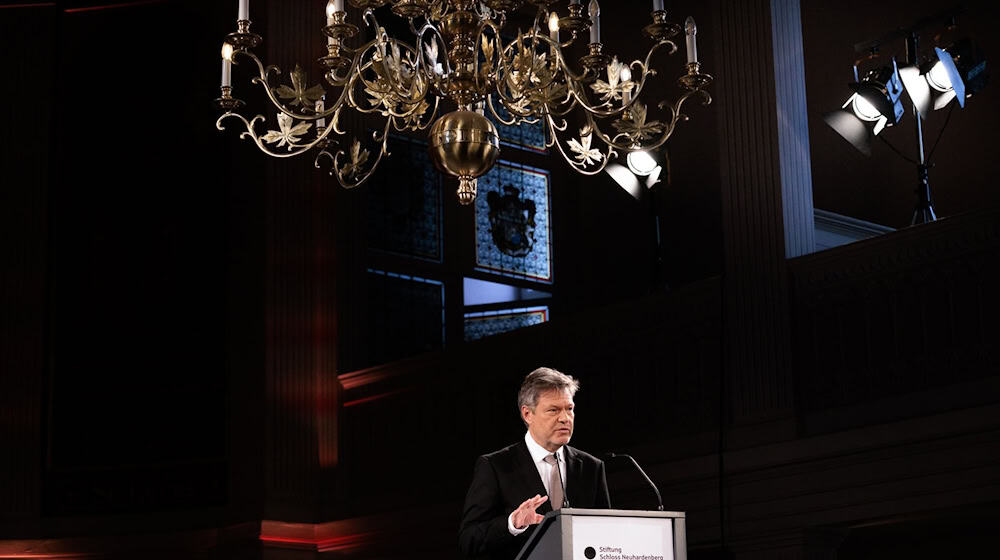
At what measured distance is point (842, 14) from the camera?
9.99 metres

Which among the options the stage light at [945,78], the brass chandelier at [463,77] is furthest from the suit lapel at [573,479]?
the stage light at [945,78]

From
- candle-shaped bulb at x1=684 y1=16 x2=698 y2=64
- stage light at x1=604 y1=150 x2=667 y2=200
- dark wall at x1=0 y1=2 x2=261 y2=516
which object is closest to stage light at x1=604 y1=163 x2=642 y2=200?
stage light at x1=604 y1=150 x2=667 y2=200

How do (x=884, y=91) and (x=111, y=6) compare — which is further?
(x=111, y=6)

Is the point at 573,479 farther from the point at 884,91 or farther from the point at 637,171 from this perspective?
the point at 637,171

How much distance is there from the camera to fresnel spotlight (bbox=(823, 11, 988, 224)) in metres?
7.96

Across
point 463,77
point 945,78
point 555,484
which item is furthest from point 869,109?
point 555,484

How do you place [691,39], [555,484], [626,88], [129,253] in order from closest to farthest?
[555,484], [691,39], [626,88], [129,253]

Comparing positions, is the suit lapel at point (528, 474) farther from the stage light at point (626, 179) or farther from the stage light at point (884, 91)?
the stage light at point (626, 179)

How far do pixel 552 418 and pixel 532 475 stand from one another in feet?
0.64

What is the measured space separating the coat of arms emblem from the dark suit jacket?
21.6 ft

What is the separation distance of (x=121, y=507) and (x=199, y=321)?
139cm

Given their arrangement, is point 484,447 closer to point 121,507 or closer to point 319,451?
point 319,451

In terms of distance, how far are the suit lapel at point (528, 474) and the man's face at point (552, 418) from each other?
2.8 inches

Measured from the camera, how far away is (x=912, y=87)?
8031 mm
